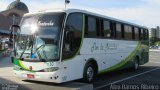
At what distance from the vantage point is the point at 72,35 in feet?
40.1

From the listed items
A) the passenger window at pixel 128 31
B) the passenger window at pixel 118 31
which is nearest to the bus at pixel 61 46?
the passenger window at pixel 118 31

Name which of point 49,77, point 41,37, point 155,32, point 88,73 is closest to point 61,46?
point 41,37

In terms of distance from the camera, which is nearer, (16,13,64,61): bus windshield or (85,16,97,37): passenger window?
(16,13,64,61): bus windshield

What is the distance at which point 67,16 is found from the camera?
1214 centimetres

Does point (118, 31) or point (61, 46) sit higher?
point (118, 31)

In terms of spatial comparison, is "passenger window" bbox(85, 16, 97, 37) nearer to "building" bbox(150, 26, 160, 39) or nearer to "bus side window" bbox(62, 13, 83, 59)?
"bus side window" bbox(62, 13, 83, 59)

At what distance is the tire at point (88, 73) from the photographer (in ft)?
43.5

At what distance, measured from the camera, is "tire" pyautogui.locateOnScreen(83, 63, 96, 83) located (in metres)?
13.3

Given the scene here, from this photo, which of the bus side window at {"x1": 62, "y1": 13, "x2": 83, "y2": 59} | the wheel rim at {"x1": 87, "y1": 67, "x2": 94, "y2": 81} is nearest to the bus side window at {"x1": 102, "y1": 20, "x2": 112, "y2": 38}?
the wheel rim at {"x1": 87, "y1": 67, "x2": 94, "y2": 81}

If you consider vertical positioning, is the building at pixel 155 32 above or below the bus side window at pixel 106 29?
above

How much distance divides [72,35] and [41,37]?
116 centimetres

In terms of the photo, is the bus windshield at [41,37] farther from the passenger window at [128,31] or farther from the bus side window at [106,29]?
the passenger window at [128,31]

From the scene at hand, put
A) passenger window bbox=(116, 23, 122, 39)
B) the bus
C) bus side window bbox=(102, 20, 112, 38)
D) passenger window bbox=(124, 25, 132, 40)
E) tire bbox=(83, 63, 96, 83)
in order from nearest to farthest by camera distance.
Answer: the bus → tire bbox=(83, 63, 96, 83) → bus side window bbox=(102, 20, 112, 38) → passenger window bbox=(116, 23, 122, 39) → passenger window bbox=(124, 25, 132, 40)

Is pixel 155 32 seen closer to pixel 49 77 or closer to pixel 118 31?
pixel 118 31
